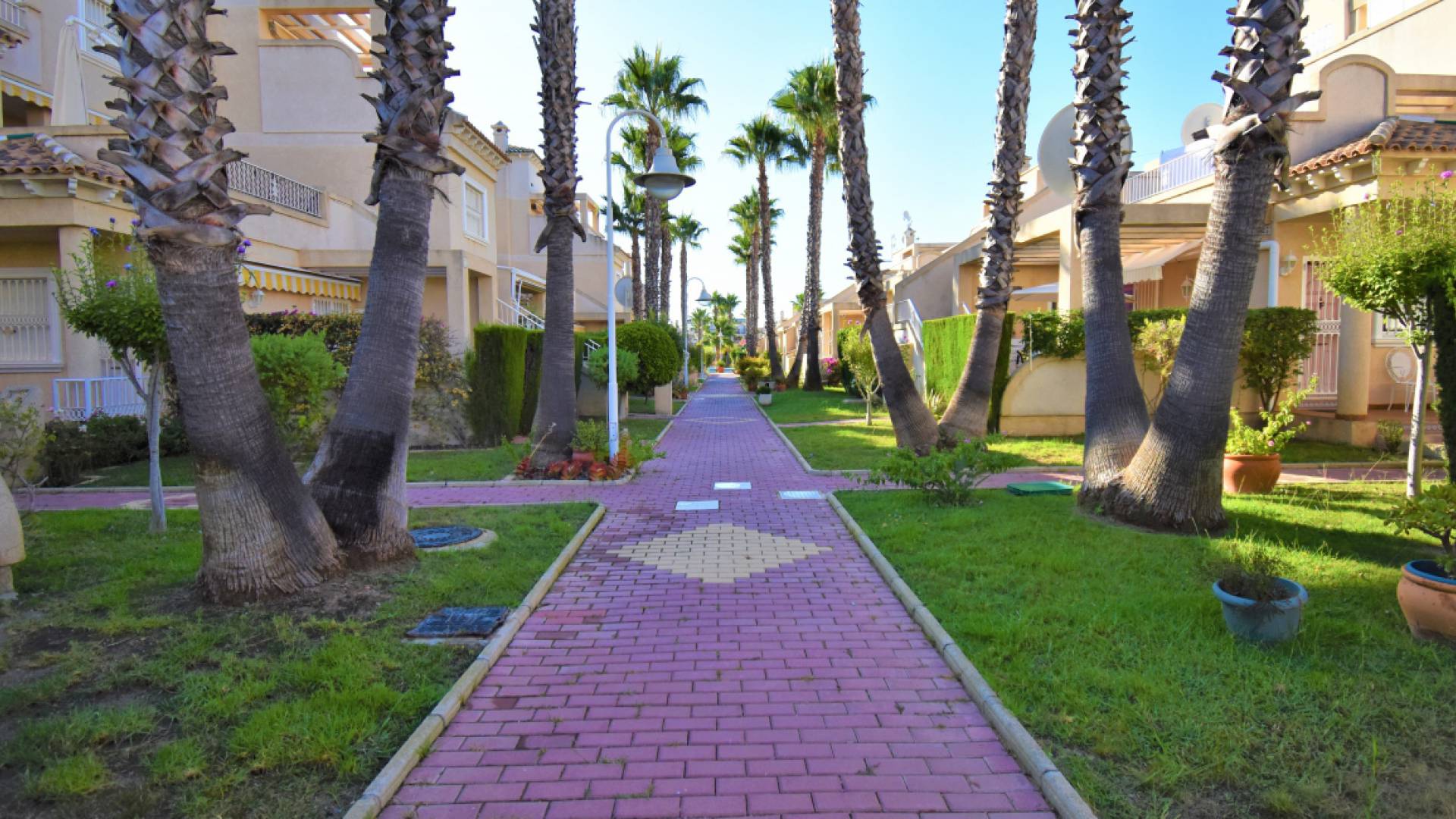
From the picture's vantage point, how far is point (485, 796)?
3.34m

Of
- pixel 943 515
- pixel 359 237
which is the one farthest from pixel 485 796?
pixel 359 237

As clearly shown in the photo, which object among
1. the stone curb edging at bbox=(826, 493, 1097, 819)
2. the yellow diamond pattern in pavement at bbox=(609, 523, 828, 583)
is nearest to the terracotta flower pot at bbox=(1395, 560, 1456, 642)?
the stone curb edging at bbox=(826, 493, 1097, 819)

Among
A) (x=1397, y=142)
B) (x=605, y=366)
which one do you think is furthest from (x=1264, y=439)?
(x=605, y=366)

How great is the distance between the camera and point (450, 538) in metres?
7.76

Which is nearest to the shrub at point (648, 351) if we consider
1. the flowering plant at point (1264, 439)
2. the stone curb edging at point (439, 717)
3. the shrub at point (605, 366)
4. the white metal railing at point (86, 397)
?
the shrub at point (605, 366)

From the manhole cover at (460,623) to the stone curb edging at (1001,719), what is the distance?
2.87 meters

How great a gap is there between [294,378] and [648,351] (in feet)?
42.6

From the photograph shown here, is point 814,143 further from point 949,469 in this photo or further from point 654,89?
point 949,469

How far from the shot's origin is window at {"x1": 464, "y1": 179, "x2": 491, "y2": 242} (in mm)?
20812

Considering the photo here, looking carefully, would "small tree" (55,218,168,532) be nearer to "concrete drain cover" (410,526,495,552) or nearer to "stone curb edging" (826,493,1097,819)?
"concrete drain cover" (410,526,495,552)

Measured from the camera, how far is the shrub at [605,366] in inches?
701

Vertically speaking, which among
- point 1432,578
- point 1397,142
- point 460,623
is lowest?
point 460,623

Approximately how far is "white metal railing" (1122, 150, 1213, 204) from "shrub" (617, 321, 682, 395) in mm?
11605

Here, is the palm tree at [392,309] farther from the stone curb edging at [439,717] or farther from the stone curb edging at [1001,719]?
the stone curb edging at [1001,719]
